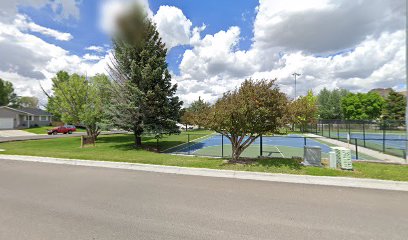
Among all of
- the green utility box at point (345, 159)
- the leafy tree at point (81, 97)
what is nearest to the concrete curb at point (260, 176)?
the green utility box at point (345, 159)

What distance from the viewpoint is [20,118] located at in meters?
50.9

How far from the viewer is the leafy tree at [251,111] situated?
9258mm

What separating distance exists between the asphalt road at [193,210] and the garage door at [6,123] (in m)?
50.5

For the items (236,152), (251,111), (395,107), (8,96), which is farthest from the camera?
(8,96)

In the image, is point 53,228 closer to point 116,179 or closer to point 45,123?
point 116,179

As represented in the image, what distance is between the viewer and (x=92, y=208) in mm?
5105

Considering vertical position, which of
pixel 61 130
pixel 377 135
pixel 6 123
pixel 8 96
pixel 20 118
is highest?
pixel 8 96

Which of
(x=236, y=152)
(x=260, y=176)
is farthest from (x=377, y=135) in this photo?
(x=260, y=176)

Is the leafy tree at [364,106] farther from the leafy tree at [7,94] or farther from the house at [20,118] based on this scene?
the leafy tree at [7,94]

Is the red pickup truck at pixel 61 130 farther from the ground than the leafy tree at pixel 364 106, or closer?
closer

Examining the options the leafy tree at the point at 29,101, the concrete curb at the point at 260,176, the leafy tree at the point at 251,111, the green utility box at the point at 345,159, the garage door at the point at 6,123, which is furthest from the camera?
the leafy tree at the point at 29,101

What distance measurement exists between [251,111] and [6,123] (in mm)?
56092

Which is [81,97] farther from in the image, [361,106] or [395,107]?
[361,106]

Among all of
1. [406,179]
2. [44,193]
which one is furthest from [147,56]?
[406,179]
